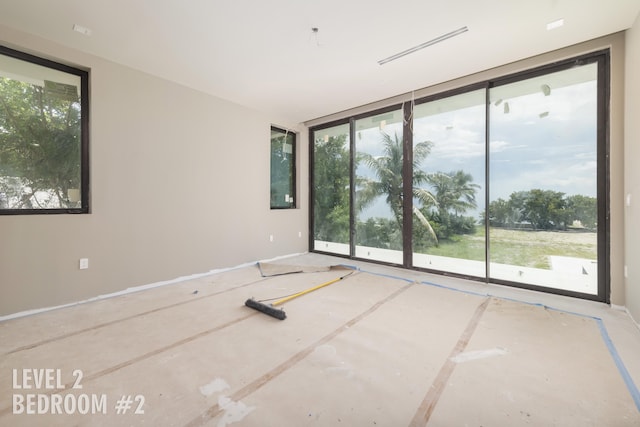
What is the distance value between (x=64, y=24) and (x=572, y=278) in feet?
19.1

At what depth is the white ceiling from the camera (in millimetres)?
2287

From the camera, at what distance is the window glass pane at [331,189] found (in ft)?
16.9

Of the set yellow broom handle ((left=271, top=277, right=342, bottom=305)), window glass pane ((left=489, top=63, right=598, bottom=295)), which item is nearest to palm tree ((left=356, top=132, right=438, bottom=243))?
window glass pane ((left=489, top=63, right=598, bottom=295))

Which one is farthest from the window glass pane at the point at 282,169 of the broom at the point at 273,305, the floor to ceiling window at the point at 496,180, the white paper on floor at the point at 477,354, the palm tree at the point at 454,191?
the white paper on floor at the point at 477,354

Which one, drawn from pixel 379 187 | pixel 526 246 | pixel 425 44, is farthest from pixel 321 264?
pixel 425 44

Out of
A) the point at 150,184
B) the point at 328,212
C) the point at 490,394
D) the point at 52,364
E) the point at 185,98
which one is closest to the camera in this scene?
the point at 490,394

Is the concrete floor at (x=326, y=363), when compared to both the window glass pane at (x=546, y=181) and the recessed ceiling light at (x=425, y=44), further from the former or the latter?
the recessed ceiling light at (x=425, y=44)

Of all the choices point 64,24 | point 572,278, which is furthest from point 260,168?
point 572,278

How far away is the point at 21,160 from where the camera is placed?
2648 mm

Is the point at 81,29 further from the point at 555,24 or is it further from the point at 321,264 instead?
the point at 555,24

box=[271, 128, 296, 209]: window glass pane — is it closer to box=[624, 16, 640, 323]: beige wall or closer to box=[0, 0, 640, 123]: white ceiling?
box=[0, 0, 640, 123]: white ceiling

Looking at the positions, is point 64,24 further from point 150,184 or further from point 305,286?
point 305,286

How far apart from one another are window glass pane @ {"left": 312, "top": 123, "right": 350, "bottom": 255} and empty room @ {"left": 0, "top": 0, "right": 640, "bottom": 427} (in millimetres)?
716

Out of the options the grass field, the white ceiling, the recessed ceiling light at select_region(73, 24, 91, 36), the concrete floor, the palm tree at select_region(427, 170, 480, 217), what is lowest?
the concrete floor
